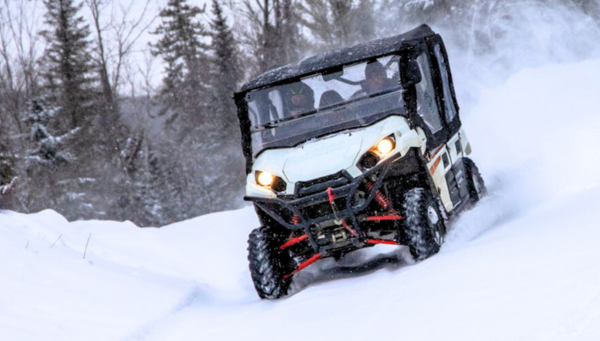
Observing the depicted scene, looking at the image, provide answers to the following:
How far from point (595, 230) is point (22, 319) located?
379 cm

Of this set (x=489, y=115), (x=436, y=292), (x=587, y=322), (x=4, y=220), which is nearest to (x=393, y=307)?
(x=436, y=292)

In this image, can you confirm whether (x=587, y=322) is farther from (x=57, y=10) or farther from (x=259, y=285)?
(x=57, y=10)

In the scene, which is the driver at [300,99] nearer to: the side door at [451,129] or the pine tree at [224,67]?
the side door at [451,129]

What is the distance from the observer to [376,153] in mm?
5906

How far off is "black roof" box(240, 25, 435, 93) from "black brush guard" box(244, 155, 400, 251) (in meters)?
1.38

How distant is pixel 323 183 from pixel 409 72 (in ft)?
4.88

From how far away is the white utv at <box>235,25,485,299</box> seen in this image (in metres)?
5.89

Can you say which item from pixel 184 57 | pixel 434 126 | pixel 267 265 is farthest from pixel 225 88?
pixel 267 265

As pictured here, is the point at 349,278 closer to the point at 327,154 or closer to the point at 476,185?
the point at 327,154

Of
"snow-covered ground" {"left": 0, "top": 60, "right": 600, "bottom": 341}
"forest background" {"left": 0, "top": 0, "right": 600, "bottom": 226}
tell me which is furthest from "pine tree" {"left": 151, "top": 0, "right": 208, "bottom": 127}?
"snow-covered ground" {"left": 0, "top": 60, "right": 600, "bottom": 341}

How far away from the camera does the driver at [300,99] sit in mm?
6883

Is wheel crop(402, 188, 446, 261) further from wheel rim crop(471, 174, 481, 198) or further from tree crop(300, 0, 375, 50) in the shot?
tree crop(300, 0, 375, 50)

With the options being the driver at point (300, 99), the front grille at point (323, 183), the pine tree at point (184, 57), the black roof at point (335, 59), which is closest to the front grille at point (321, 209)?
the front grille at point (323, 183)

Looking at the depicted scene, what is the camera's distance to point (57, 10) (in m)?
40.6
